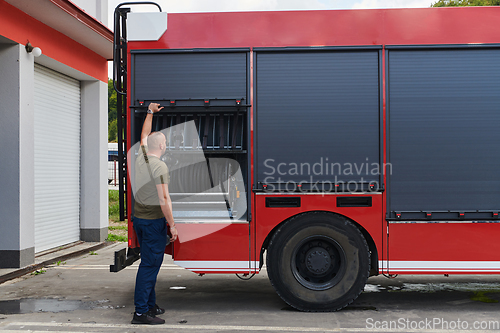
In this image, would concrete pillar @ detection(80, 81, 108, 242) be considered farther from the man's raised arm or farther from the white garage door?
the man's raised arm

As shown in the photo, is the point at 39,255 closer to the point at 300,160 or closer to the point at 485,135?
the point at 300,160

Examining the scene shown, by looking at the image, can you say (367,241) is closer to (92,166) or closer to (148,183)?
(148,183)

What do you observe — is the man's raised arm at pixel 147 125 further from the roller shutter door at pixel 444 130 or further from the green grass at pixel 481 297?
the green grass at pixel 481 297

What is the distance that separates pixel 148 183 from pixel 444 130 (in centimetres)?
336

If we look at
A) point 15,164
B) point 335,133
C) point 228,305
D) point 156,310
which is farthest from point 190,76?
point 15,164

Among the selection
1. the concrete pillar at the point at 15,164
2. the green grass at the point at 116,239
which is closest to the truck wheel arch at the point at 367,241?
the concrete pillar at the point at 15,164

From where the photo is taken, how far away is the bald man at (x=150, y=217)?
4441mm

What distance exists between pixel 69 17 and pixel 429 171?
666 centimetres

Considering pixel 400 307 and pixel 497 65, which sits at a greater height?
pixel 497 65

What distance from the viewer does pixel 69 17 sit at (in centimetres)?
762

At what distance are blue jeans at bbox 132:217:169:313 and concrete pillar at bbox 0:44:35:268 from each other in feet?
11.8

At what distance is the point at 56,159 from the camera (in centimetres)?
887

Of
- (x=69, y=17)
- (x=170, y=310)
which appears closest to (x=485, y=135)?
(x=170, y=310)

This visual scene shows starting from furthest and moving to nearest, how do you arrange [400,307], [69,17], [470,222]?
[69,17], [400,307], [470,222]
